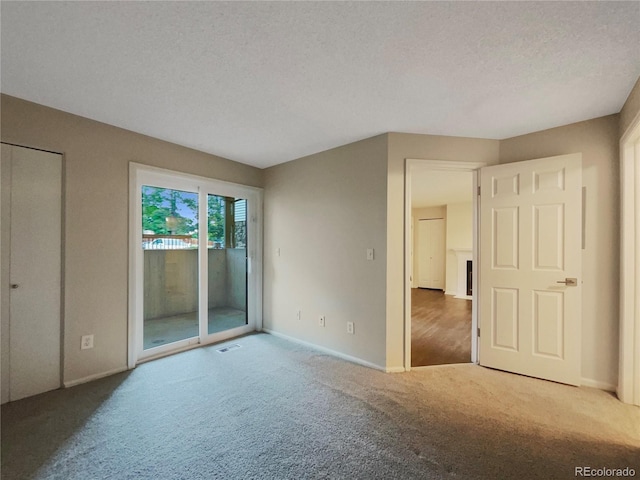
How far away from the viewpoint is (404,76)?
182cm

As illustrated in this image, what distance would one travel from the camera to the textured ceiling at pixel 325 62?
4.35 feet

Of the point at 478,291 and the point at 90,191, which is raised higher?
the point at 90,191

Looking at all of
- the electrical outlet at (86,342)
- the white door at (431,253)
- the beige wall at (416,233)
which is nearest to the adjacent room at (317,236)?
the electrical outlet at (86,342)

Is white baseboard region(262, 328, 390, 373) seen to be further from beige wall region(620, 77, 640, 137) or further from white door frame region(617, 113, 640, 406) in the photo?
beige wall region(620, 77, 640, 137)

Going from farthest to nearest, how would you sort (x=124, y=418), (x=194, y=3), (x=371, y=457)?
1. (x=124, y=418)
2. (x=371, y=457)
3. (x=194, y=3)

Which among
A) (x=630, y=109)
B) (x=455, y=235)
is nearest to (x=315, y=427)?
(x=630, y=109)

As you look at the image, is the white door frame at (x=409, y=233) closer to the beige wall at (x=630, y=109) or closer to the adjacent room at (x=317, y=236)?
the adjacent room at (x=317, y=236)

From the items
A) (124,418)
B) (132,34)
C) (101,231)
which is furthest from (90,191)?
(124,418)

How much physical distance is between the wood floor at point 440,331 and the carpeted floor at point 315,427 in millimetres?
411

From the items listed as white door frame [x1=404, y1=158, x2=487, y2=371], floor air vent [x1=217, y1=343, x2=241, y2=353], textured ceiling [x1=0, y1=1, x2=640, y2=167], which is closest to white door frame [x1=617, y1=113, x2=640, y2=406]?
textured ceiling [x1=0, y1=1, x2=640, y2=167]

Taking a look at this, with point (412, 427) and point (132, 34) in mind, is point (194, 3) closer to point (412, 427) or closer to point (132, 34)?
point (132, 34)

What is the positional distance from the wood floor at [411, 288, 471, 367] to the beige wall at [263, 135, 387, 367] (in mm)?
828

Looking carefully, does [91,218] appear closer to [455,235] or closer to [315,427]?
[315,427]

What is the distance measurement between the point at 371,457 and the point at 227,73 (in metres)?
2.58
